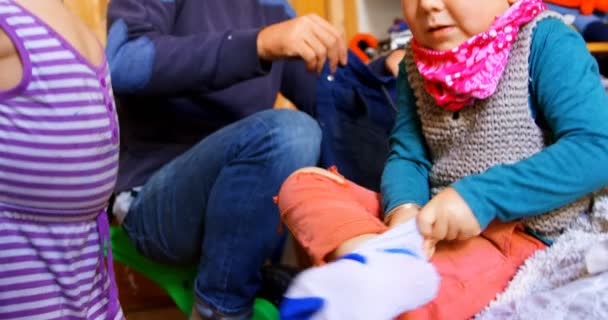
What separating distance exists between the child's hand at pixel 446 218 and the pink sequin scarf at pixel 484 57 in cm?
13

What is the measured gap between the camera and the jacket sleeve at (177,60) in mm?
893

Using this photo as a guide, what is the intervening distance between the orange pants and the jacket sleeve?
285mm

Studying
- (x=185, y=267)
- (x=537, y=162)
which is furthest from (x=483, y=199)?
(x=185, y=267)

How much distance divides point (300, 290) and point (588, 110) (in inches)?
13.3

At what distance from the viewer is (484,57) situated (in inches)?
25.2

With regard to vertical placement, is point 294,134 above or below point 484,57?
below

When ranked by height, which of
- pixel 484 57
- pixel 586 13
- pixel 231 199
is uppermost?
pixel 484 57

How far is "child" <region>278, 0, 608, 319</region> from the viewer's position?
1.85ft

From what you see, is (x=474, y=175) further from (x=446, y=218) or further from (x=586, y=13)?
(x=586, y=13)

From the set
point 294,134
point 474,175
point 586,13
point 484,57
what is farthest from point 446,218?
point 586,13

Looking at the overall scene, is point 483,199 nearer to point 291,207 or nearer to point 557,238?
point 557,238

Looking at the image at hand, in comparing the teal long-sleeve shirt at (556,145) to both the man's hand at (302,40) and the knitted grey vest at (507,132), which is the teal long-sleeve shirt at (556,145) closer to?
the knitted grey vest at (507,132)

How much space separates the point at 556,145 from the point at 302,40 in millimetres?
380

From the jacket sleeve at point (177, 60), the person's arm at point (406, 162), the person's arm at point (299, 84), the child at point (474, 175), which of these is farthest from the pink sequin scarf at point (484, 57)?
the person's arm at point (299, 84)
